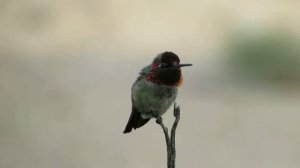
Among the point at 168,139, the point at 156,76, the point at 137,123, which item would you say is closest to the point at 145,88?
the point at 156,76

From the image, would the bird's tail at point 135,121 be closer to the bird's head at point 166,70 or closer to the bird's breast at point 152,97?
the bird's breast at point 152,97

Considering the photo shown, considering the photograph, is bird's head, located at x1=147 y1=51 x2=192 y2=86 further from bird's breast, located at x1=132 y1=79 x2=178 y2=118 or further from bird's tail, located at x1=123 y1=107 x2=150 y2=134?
bird's tail, located at x1=123 y1=107 x2=150 y2=134

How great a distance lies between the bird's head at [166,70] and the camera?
1527 millimetres

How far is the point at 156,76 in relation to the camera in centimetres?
170

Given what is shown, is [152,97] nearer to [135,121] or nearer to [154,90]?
[154,90]

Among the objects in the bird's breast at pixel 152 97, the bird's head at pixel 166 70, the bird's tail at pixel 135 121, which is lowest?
the bird's tail at pixel 135 121

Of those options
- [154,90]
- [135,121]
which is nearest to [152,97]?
[154,90]

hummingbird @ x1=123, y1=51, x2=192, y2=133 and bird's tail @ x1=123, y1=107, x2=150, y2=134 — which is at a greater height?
hummingbird @ x1=123, y1=51, x2=192, y2=133

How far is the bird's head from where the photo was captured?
1.53 metres

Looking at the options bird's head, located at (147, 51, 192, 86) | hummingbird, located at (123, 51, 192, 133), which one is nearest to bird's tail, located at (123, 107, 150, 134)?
hummingbird, located at (123, 51, 192, 133)

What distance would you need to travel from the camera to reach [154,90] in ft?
5.73

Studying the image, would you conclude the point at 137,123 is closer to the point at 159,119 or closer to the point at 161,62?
the point at 159,119

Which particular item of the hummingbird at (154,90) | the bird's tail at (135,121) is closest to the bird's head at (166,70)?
the hummingbird at (154,90)

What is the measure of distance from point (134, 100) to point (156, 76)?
0.20 m
